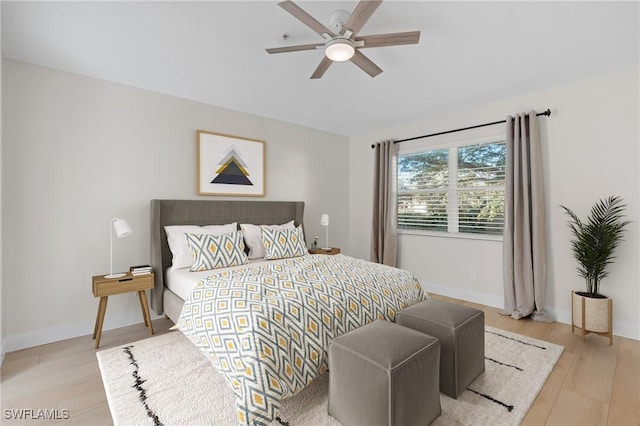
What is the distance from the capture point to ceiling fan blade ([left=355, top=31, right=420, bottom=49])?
6.44 feet

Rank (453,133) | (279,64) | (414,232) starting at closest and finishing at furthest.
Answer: (279,64) < (453,133) < (414,232)

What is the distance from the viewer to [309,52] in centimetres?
260

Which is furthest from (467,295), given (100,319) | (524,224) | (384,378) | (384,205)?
(100,319)

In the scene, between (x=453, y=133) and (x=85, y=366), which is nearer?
(x=85, y=366)

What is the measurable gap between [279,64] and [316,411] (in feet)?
9.10

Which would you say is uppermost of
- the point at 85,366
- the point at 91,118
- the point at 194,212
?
the point at 91,118

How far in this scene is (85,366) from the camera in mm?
2305

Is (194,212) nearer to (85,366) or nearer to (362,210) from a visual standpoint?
(85,366)

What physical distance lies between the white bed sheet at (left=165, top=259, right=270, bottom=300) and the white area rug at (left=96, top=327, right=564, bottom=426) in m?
0.46

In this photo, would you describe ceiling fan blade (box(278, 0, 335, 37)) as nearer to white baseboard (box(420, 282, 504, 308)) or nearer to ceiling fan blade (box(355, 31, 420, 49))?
ceiling fan blade (box(355, 31, 420, 49))

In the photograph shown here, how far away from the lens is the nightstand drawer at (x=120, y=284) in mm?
2589

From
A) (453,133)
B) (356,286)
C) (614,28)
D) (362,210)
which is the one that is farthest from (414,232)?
(614,28)

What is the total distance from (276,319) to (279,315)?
0.11 feet

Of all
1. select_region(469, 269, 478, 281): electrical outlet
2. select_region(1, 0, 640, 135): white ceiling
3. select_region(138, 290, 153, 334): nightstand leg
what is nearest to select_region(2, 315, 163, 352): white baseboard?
select_region(138, 290, 153, 334): nightstand leg
